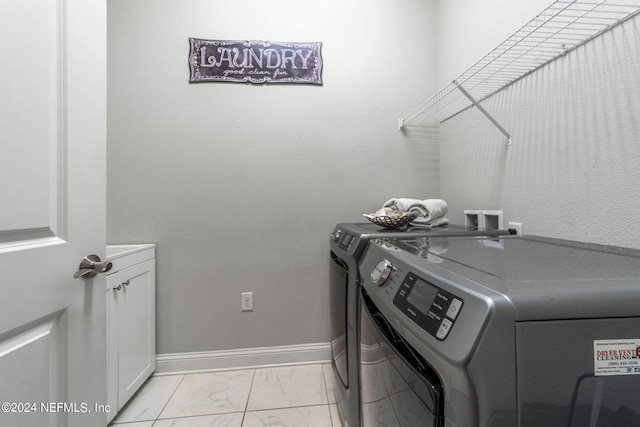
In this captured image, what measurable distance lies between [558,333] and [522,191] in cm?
102

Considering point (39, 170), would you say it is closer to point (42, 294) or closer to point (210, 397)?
point (42, 294)

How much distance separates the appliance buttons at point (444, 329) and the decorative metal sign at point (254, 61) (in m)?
1.76

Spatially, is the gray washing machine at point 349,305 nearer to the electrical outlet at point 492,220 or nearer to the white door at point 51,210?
the electrical outlet at point 492,220

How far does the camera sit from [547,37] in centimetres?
97

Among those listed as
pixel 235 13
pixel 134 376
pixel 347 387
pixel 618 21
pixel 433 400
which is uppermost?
pixel 235 13

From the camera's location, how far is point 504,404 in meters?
0.36

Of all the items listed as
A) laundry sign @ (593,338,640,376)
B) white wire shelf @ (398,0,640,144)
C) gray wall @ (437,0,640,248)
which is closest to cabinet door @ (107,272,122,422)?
laundry sign @ (593,338,640,376)

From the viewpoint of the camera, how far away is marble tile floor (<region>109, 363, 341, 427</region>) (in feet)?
4.42

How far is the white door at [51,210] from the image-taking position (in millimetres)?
624

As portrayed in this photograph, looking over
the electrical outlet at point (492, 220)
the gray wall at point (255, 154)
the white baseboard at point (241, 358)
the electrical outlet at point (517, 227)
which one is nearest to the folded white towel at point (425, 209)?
the electrical outlet at point (492, 220)

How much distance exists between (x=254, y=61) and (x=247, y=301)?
60.4 inches

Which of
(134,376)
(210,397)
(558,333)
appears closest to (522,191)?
(558,333)

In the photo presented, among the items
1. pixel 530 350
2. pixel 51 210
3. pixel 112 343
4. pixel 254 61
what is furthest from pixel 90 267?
pixel 254 61

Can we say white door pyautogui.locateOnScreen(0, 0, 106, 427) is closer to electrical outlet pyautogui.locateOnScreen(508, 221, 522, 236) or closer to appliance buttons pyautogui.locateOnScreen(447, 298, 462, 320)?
appliance buttons pyautogui.locateOnScreen(447, 298, 462, 320)
